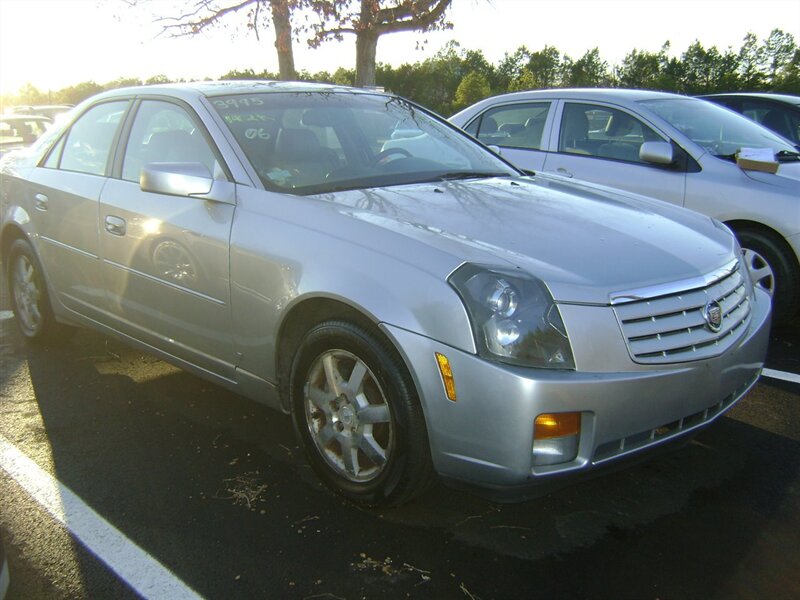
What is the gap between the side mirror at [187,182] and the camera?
338 centimetres

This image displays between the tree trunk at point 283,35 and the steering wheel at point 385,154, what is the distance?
44.5 ft

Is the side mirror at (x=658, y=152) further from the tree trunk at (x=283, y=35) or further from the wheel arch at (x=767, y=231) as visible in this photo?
the tree trunk at (x=283, y=35)

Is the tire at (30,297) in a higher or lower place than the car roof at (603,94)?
lower

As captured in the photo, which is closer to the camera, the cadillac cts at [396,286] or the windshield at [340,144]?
the cadillac cts at [396,286]

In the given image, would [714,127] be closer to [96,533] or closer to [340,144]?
[340,144]

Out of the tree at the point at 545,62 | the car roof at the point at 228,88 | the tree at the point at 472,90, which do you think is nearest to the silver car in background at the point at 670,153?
the car roof at the point at 228,88

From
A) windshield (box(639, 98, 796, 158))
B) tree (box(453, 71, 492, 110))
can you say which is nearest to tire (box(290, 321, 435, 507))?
windshield (box(639, 98, 796, 158))

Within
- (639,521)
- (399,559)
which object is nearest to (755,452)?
(639,521)

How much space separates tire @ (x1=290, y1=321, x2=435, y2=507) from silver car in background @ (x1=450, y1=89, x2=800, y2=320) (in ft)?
9.53

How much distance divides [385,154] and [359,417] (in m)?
1.51

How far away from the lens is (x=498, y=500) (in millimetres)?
2633

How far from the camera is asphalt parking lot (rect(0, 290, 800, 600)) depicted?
257cm

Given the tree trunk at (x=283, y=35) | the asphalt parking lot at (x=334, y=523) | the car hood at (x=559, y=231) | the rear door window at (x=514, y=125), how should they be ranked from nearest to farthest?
1. the asphalt parking lot at (x=334, y=523)
2. the car hood at (x=559, y=231)
3. the rear door window at (x=514, y=125)
4. the tree trunk at (x=283, y=35)

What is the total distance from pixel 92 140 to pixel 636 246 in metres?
3.13
